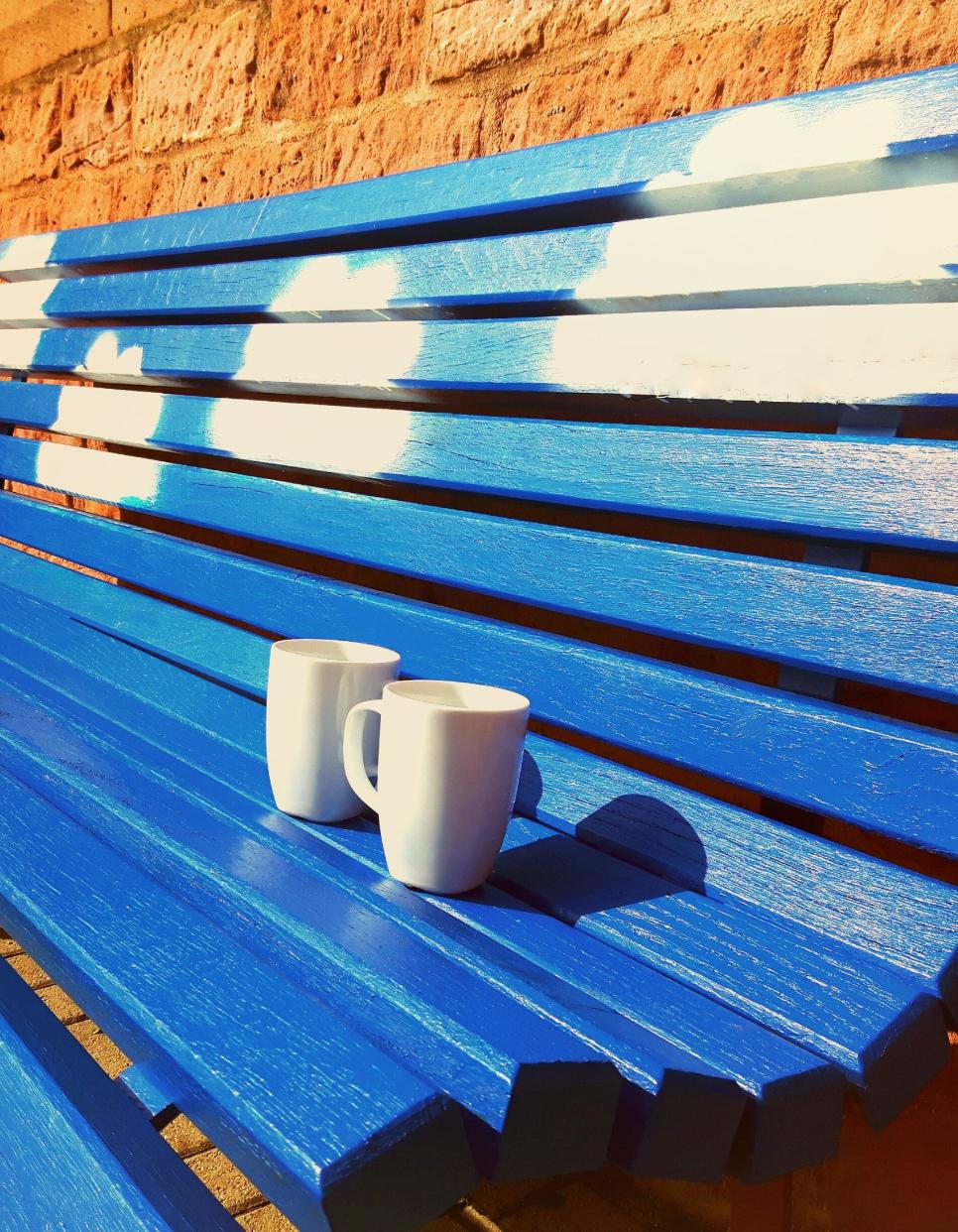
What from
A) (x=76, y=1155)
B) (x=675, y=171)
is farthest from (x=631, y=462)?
(x=76, y=1155)

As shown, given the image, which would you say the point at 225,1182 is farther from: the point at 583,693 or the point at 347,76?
the point at 347,76

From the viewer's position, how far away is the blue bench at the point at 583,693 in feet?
2.23

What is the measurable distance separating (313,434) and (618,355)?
0.50 m

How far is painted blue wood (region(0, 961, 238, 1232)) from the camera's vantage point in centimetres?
63

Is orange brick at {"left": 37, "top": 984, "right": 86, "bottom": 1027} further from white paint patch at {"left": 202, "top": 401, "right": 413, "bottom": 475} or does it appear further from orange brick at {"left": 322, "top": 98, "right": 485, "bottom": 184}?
orange brick at {"left": 322, "top": 98, "right": 485, "bottom": 184}

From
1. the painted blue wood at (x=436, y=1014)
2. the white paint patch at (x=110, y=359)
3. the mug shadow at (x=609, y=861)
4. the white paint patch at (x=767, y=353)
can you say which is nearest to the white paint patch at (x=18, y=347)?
the white paint patch at (x=110, y=359)

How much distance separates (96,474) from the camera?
A: 1.95 meters

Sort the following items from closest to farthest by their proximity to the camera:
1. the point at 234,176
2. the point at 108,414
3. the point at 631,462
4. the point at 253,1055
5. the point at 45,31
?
the point at 253,1055
the point at 631,462
the point at 108,414
the point at 234,176
the point at 45,31

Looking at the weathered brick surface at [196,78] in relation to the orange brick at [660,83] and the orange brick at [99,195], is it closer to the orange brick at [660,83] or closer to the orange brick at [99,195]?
the orange brick at [99,195]

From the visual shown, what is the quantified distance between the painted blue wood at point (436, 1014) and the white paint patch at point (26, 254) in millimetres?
1496

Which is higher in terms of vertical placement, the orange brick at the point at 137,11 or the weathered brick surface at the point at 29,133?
the orange brick at the point at 137,11

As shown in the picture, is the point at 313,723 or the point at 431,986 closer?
the point at 431,986

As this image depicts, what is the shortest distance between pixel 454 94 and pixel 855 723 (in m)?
1.17

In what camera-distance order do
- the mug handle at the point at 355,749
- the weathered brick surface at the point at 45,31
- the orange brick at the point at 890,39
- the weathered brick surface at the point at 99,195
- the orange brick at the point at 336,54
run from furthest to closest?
the weathered brick surface at the point at 45,31 → the weathered brick surface at the point at 99,195 → the orange brick at the point at 336,54 → the orange brick at the point at 890,39 → the mug handle at the point at 355,749
